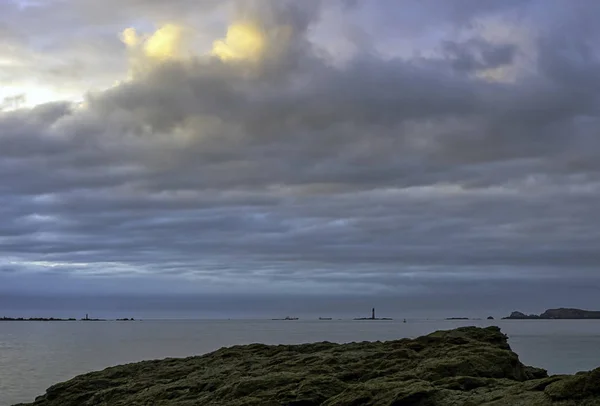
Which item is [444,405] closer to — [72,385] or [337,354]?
[337,354]

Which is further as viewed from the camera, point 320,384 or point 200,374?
point 200,374

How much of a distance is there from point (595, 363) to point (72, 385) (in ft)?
172

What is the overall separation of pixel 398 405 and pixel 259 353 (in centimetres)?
1233

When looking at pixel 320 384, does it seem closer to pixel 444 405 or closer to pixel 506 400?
pixel 444 405

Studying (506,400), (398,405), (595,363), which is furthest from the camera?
(595,363)

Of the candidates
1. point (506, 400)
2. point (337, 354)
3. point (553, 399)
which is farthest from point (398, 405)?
point (337, 354)

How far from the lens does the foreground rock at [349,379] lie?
14.3m

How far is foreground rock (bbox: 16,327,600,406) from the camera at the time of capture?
14.3 metres

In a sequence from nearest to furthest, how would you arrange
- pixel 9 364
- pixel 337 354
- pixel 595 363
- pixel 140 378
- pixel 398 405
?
pixel 398 405 → pixel 337 354 → pixel 140 378 → pixel 595 363 → pixel 9 364

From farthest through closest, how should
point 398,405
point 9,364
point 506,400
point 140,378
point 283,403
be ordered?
point 9,364 → point 140,378 → point 283,403 → point 398,405 → point 506,400

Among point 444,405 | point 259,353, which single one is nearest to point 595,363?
point 259,353

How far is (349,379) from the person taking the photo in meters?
18.9

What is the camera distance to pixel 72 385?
2464 cm

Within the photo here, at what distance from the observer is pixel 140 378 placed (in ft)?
79.4
